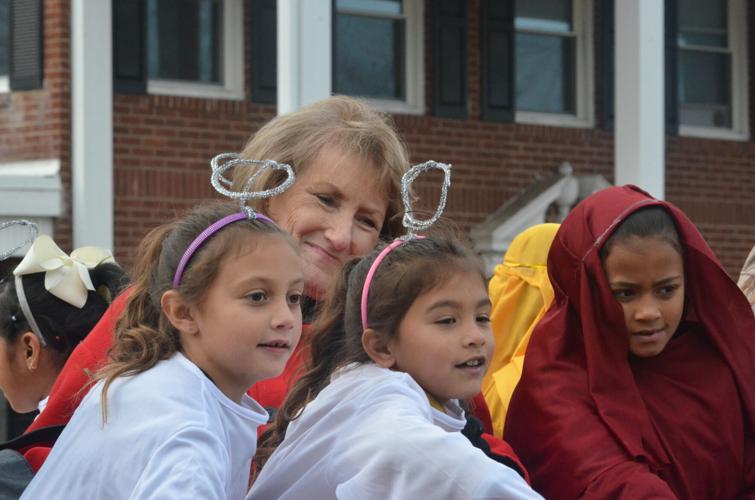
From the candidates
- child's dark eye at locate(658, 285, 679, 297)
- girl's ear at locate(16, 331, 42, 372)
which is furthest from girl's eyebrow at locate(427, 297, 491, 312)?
girl's ear at locate(16, 331, 42, 372)

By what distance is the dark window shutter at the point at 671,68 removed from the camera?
1393 centimetres

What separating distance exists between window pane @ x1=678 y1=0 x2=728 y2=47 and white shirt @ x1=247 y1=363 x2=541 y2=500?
484 inches

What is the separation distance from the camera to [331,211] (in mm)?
3309

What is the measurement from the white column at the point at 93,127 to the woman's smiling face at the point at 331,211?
24.8 feet

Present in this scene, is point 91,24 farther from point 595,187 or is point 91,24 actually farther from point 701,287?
point 701,287

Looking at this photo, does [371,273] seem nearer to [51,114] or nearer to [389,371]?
[389,371]

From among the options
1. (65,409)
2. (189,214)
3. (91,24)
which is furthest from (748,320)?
(91,24)

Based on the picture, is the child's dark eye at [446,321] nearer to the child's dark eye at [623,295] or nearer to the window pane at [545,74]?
the child's dark eye at [623,295]

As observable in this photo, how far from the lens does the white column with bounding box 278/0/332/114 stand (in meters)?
9.83

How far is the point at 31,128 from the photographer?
36.6ft

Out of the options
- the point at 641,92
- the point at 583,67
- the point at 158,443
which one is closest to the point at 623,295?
the point at 158,443

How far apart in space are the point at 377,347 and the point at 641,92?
→ 8853mm

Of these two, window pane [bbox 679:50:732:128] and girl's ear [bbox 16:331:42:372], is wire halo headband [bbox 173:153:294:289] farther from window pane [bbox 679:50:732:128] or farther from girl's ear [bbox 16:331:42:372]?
window pane [bbox 679:50:732:128]

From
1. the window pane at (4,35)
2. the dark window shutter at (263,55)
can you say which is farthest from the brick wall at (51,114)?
the dark window shutter at (263,55)
